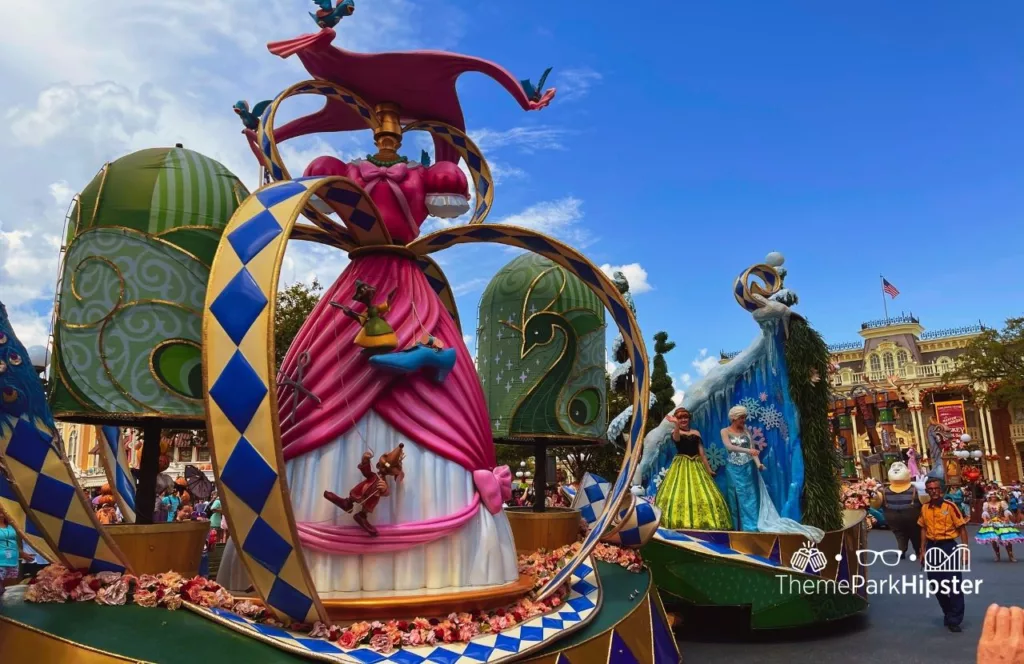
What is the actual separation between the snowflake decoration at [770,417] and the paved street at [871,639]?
8.05 feet

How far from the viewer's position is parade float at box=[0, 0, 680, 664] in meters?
3.55

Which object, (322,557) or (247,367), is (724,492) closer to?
(322,557)

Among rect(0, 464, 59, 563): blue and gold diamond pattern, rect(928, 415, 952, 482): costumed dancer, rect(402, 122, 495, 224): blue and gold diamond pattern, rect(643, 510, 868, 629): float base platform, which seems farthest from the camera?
rect(928, 415, 952, 482): costumed dancer

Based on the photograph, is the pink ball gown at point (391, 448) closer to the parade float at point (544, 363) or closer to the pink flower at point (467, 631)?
the pink flower at point (467, 631)

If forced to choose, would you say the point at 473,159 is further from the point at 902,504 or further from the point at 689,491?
the point at 902,504

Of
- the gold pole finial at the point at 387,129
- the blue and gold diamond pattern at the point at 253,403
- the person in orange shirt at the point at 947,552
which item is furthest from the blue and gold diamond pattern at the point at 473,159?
the person in orange shirt at the point at 947,552

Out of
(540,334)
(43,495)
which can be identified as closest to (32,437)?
(43,495)

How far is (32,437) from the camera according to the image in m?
3.92

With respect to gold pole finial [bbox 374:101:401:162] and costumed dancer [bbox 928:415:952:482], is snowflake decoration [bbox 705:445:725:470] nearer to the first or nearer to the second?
gold pole finial [bbox 374:101:401:162]

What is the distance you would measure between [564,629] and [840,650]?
4.22 metres

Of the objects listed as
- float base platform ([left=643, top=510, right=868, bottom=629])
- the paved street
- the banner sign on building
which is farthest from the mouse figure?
the banner sign on building

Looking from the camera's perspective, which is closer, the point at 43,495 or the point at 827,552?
the point at 43,495

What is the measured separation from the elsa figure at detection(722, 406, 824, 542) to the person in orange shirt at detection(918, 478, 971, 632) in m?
1.49

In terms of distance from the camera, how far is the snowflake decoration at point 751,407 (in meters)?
9.40
